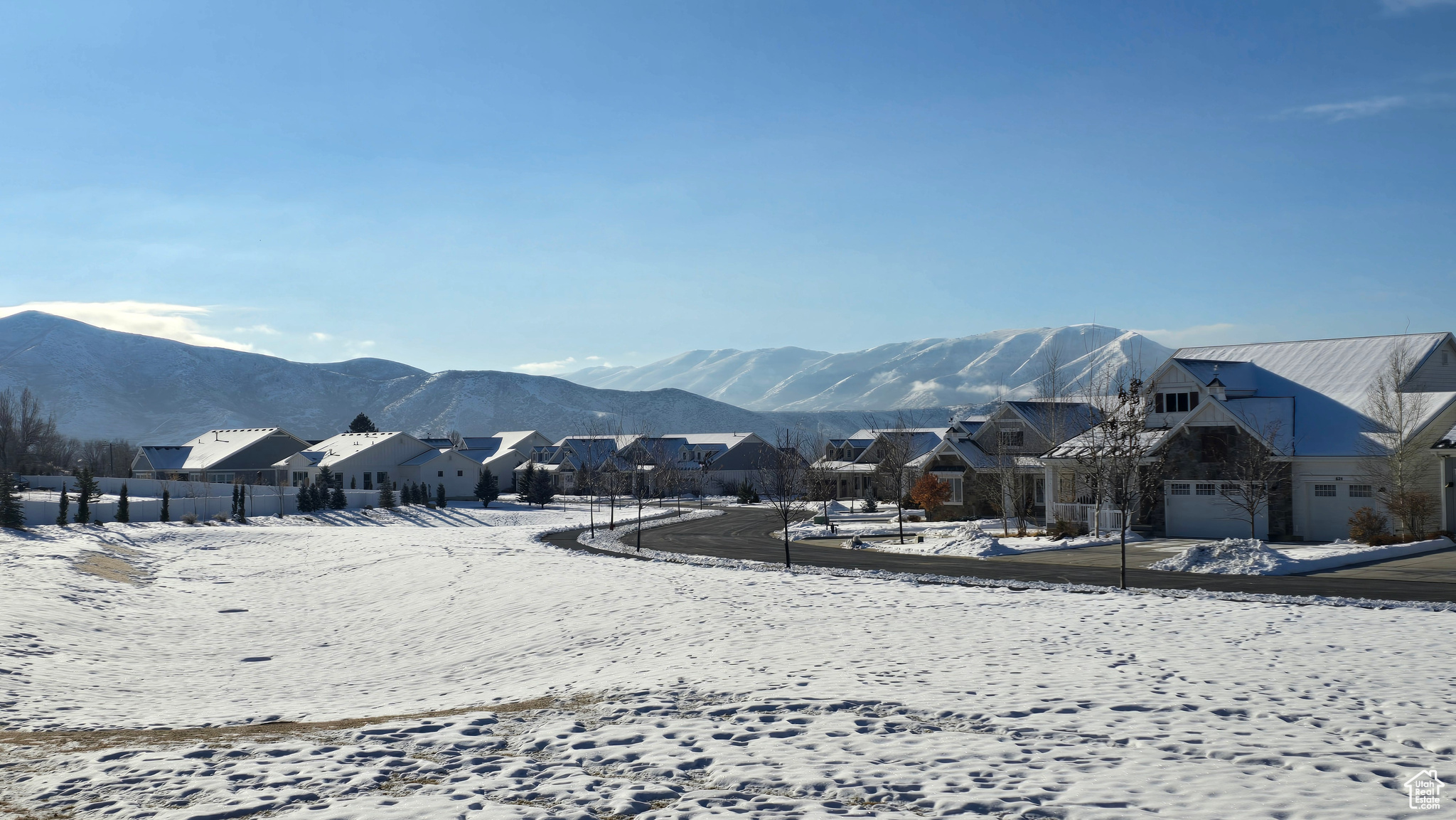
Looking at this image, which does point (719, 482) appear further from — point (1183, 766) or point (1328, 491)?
point (1183, 766)

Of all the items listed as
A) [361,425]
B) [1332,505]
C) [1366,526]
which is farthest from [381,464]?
[1366,526]

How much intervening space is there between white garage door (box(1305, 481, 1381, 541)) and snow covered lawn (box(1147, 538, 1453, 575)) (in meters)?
5.79

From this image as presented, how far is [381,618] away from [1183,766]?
17910mm

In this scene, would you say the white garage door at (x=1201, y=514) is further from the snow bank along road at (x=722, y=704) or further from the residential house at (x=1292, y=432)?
the snow bank along road at (x=722, y=704)

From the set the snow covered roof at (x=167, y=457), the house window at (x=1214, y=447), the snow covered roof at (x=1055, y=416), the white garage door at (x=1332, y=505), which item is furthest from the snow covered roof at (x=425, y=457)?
the white garage door at (x=1332, y=505)

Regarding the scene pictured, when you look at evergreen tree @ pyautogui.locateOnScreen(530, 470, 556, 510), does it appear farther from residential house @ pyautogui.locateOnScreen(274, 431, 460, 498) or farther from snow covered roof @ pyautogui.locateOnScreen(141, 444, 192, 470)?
snow covered roof @ pyautogui.locateOnScreen(141, 444, 192, 470)

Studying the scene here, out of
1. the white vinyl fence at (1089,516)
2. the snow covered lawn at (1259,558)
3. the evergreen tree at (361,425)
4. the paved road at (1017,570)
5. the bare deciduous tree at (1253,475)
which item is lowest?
the paved road at (1017,570)

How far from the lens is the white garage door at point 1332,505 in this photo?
1377 inches

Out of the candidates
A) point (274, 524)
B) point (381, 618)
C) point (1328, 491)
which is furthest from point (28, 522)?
point (1328, 491)

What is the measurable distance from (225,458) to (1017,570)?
78647 millimetres

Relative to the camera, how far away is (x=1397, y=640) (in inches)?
563

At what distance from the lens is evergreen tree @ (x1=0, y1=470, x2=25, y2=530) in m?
36.7

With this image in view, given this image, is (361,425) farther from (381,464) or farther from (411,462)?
(381,464)

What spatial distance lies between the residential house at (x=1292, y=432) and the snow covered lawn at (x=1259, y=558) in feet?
20.9
